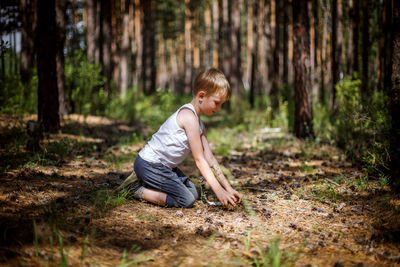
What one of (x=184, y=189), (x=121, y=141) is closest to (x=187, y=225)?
(x=184, y=189)

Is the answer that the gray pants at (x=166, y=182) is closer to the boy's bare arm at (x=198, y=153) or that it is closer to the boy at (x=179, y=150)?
the boy at (x=179, y=150)

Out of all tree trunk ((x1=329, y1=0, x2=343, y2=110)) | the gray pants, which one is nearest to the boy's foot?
the gray pants

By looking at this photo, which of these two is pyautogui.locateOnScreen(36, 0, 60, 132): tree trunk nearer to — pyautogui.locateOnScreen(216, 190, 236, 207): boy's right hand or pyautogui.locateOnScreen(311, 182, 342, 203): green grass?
pyautogui.locateOnScreen(216, 190, 236, 207): boy's right hand

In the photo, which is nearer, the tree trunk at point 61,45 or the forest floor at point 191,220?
the forest floor at point 191,220

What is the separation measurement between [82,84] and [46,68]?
198 cm

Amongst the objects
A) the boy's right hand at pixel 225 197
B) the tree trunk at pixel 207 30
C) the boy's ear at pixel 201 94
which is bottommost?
the boy's right hand at pixel 225 197

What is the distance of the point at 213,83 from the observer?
2.92m

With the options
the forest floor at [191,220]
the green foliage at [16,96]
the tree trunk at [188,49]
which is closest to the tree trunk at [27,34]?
the green foliage at [16,96]

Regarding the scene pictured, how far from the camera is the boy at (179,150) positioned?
2.94 m

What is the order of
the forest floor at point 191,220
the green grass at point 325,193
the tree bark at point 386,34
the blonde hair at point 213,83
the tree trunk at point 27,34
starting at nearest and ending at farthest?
1. the forest floor at point 191,220
2. the blonde hair at point 213,83
3. the green grass at point 325,193
4. the tree bark at point 386,34
5. the tree trunk at point 27,34

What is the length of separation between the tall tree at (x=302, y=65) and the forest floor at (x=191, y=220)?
7.06 feet

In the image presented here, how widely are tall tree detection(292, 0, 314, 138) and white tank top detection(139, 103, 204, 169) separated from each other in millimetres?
4448

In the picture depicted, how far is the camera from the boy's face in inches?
117

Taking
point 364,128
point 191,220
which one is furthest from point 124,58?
point 191,220
